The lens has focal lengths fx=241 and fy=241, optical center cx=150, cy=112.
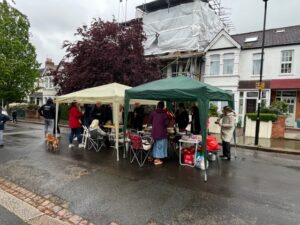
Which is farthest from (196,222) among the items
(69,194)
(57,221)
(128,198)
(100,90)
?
(100,90)

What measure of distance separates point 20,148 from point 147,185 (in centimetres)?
635

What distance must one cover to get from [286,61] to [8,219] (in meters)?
20.1

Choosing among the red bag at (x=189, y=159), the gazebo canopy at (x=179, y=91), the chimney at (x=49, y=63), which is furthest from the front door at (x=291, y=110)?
the chimney at (x=49, y=63)

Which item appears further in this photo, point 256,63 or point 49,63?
point 49,63

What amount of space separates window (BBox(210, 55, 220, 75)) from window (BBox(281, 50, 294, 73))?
4921mm

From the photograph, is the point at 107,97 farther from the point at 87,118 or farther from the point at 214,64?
the point at 214,64

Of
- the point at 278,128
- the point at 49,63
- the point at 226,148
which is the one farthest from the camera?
the point at 49,63

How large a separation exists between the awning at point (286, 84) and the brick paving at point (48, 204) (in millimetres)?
18056

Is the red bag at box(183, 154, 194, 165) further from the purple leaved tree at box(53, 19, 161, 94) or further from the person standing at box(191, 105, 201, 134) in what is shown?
the purple leaved tree at box(53, 19, 161, 94)

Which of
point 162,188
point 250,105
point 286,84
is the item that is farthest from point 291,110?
point 162,188

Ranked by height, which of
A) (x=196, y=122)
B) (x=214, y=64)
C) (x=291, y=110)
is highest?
(x=214, y=64)

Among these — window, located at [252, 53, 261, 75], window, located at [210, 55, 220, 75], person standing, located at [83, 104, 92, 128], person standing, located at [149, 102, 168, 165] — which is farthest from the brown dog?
window, located at [252, 53, 261, 75]

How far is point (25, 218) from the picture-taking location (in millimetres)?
3885

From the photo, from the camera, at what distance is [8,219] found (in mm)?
3828
